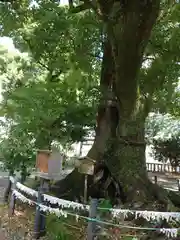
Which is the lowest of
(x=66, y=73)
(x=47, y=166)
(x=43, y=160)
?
(x=47, y=166)

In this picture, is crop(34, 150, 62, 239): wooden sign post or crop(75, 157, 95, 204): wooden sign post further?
crop(75, 157, 95, 204): wooden sign post

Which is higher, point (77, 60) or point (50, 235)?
point (77, 60)

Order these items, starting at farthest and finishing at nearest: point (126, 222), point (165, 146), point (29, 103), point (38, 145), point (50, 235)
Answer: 1. point (165, 146)
2. point (38, 145)
3. point (29, 103)
4. point (126, 222)
5. point (50, 235)

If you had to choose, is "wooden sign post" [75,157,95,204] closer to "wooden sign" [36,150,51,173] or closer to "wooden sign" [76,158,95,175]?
"wooden sign" [76,158,95,175]

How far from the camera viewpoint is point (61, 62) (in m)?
7.27

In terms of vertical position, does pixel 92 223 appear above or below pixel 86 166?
below

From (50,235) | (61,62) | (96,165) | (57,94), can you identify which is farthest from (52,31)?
(50,235)

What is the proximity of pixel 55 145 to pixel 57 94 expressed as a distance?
1427mm

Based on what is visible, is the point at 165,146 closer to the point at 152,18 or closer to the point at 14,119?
the point at 14,119

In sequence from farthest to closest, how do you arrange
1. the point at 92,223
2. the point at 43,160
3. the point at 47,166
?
the point at 43,160, the point at 47,166, the point at 92,223

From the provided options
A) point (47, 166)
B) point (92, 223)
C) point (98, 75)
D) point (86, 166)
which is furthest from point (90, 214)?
point (98, 75)

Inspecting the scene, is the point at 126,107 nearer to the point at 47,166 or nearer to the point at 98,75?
the point at 47,166

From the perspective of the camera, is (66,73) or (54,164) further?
(66,73)

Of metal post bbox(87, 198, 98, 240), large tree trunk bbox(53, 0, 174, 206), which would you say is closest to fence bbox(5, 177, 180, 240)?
metal post bbox(87, 198, 98, 240)
